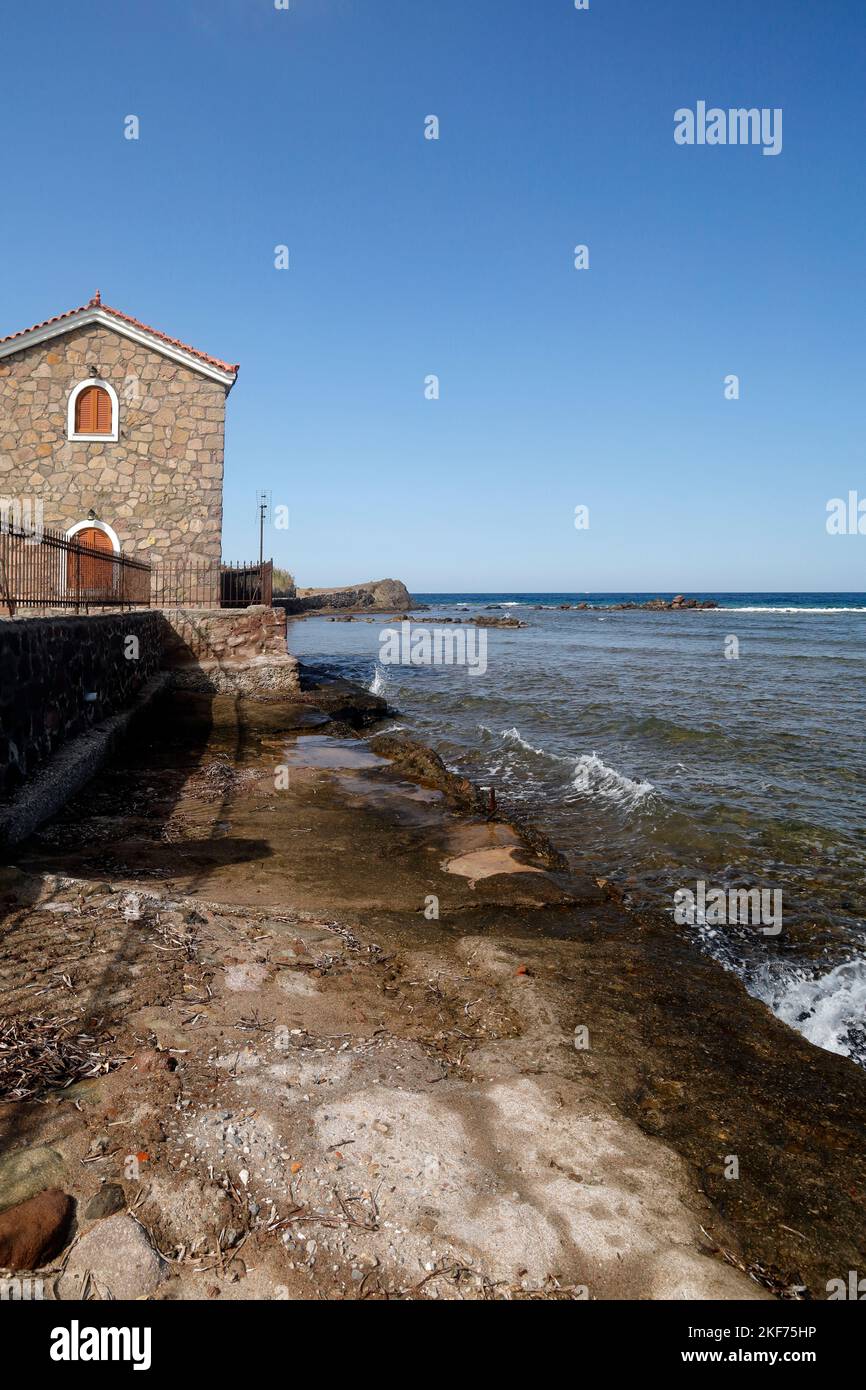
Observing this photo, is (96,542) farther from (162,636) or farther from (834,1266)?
(834,1266)

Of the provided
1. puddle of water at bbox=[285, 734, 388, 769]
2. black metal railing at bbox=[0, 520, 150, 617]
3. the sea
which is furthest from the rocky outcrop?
puddle of water at bbox=[285, 734, 388, 769]

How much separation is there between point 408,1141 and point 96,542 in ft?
63.7

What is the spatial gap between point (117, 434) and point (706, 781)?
54.5 ft

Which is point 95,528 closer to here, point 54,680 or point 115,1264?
point 54,680

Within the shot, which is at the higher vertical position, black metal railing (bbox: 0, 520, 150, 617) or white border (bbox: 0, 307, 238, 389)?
white border (bbox: 0, 307, 238, 389)

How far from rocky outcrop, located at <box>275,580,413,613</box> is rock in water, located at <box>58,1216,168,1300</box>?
3032 inches

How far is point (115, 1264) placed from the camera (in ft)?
8.26

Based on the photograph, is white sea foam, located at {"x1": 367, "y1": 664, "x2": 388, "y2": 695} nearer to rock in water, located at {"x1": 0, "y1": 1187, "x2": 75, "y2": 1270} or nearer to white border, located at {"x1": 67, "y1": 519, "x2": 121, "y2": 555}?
white border, located at {"x1": 67, "y1": 519, "x2": 121, "y2": 555}

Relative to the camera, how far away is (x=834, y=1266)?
9.50 ft

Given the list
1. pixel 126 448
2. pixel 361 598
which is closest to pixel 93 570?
pixel 126 448

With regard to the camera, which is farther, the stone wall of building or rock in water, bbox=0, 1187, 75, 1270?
the stone wall of building

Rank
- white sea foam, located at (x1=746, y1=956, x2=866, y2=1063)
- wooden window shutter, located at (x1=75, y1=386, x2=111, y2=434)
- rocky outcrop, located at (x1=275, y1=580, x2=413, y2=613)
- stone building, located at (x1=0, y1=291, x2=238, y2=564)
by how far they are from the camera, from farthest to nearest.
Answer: rocky outcrop, located at (x1=275, y1=580, x2=413, y2=613)
wooden window shutter, located at (x1=75, y1=386, x2=111, y2=434)
stone building, located at (x1=0, y1=291, x2=238, y2=564)
white sea foam, located at (x1=746, y1=956, x2=866, y2=1063)

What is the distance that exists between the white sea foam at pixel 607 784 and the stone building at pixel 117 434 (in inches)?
473

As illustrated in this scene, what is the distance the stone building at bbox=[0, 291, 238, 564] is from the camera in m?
19.1
